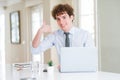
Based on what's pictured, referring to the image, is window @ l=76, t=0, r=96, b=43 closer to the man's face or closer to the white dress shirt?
the white dress shirt

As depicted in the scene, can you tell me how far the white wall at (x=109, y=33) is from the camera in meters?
3.52

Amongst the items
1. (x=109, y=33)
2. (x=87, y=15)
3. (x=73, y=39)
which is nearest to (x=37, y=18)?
(x=87, y=15)

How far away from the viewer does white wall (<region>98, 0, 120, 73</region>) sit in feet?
11.5

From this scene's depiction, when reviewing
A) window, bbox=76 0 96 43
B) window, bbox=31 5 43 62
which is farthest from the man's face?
window, bbox=31 5 43 62

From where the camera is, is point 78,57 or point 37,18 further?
point 37,18

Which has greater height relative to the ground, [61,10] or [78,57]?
[61,10]

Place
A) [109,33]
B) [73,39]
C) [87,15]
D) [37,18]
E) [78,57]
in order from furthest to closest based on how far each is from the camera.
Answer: [37,18] → [87,15] → [109,33] → [73,39] → [78,57]

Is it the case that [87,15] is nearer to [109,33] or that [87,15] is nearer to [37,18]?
[109,33]

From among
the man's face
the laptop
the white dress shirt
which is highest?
the man's face

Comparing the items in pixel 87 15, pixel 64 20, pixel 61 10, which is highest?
pixel 87 15

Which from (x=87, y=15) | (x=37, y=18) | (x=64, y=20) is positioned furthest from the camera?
(x=37, y=18)

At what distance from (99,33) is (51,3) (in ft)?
5.74

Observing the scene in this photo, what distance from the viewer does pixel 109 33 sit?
3654 mm

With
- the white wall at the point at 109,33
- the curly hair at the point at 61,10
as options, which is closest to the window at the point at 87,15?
the white wall at the point at 109,33
